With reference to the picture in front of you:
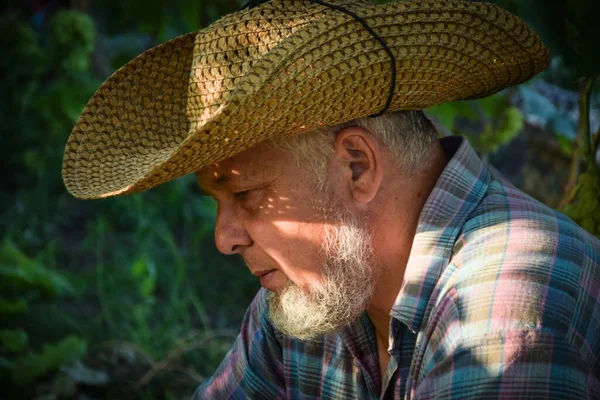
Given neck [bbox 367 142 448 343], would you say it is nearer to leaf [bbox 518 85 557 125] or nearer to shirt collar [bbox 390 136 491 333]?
shirt collar [bbox 390 136 491 333]

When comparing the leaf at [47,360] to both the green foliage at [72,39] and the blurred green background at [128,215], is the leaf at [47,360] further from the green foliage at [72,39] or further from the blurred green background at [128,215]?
the green foliage at [72,39]

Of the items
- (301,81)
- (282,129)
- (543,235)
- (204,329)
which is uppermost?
(301,81)

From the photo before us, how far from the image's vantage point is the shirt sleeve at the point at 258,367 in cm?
223

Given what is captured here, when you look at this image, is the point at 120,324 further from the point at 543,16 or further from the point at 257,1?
the point at 543,16

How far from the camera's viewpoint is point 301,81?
5.22 feet

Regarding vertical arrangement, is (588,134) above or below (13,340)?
above

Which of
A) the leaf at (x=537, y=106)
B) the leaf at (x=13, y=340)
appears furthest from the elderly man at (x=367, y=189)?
the leaf at (x=13, y=340)

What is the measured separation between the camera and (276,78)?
1.56 metres

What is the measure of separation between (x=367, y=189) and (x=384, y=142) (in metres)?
0.12

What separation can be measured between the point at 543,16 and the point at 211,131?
33.4 inches

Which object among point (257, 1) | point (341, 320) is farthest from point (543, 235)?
point (257, 1)

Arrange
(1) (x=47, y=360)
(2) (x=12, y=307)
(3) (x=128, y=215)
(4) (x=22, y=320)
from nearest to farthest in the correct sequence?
(1) (x=47, y=360)
(2) (x=12, y=307)
(4) (x=22, y=320)
(3) (x=128, y=215)

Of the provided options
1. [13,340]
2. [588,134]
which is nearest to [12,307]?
[13,340]

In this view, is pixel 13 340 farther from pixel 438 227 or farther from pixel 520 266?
pixel 520 266
